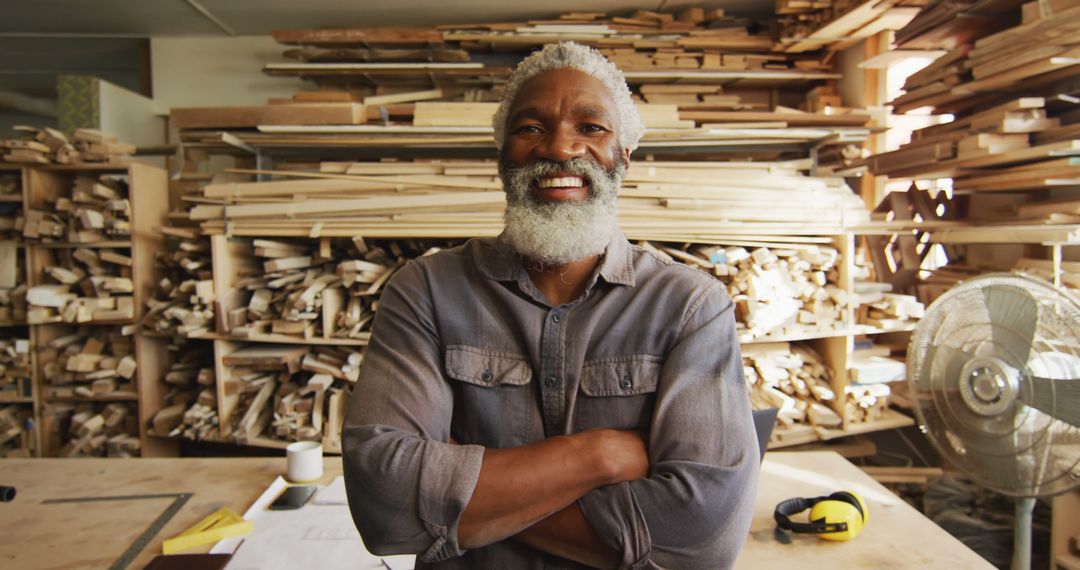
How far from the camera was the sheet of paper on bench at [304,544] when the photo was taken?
5.32 ft

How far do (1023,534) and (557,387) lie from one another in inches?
61.6

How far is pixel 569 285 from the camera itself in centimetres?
148

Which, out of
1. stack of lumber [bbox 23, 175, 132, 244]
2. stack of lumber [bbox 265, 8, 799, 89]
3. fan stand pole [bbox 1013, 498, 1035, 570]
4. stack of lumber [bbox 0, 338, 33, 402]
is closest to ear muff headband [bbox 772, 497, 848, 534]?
fan stand pole [bbox 1013, 498, 1035, 570]

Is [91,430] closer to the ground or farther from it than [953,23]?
closer to the ground

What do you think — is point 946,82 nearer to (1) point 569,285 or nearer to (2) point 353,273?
(1) point 569,285

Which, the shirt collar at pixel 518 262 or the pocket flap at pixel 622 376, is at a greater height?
the shirt collar at pixel 518 262

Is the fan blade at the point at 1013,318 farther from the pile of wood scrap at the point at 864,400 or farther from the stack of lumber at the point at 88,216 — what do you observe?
the stack of lumber at the point at 88,216

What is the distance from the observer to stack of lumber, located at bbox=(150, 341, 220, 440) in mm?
3818

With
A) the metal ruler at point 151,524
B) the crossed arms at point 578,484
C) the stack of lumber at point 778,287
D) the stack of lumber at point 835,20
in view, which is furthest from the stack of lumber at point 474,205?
the crossed arms at point 578,484

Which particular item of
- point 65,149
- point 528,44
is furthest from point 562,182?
point 65,149

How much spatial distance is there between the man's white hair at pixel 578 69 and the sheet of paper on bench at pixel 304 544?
46.6 inches

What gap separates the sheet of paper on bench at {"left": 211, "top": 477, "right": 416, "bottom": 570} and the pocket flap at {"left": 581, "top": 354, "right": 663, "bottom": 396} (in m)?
0.77

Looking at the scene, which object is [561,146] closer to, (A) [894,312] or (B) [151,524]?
(B) [151,524]

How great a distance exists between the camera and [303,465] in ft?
6.99
